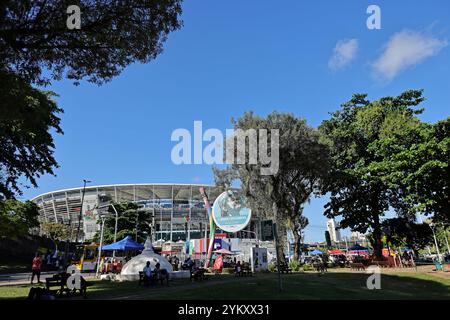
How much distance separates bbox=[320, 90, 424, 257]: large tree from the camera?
35000 millimetres

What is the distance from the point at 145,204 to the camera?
3957 inches

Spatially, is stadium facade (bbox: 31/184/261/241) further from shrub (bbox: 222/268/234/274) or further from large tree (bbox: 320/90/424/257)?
shrub (bbox: 222/268/234/274)

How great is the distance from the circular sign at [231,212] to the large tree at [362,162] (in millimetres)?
9900

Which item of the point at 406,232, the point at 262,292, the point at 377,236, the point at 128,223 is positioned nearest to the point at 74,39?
the point at 262,292

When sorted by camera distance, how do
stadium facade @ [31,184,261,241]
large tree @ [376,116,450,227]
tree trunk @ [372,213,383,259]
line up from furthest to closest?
1. stadium facade @ [31,184,261,241]
2. tree trunk @ [372,213,383,259]
3. large tree @ [376,116,450,227]

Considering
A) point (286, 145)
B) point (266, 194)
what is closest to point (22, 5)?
point (286, 145)

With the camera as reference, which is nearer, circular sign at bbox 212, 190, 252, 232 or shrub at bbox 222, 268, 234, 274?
shrub at bbox 222, 268, 234, 274

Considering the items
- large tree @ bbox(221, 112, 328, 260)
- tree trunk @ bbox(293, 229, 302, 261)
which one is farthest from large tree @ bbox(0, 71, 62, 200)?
tree trunk @ bbox(293, 229, 302, 261)

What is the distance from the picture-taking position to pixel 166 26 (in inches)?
430

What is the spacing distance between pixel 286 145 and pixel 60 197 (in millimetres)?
104426

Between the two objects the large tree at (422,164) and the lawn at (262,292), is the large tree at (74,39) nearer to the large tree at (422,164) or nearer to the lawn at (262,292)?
the lawn at (262,292)

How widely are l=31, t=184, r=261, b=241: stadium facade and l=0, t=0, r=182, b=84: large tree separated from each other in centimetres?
8133

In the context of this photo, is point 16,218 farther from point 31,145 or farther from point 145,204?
point 145,204

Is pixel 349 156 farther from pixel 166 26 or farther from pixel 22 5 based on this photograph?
pixel 22 5
